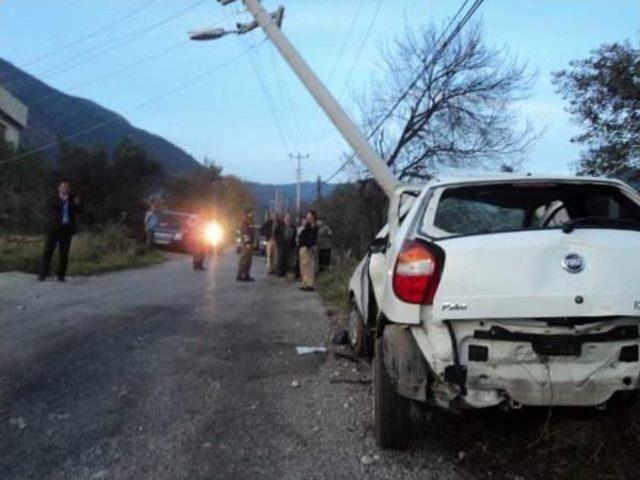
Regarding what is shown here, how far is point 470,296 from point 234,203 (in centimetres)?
8907

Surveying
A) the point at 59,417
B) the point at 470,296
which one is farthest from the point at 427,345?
the point at 59,417

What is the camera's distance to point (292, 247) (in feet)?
63.7

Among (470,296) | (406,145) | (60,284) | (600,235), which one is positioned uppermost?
(406,145)

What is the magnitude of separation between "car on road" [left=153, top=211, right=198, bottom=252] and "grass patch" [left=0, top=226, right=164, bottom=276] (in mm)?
2783

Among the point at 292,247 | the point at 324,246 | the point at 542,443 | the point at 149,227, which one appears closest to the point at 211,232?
the point at 149,227

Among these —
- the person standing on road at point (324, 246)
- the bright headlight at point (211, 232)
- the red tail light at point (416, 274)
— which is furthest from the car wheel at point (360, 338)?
the bright headlight at point (211, 232)

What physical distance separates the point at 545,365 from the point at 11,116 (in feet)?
155

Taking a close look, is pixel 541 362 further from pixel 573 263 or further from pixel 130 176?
pixel 130 176

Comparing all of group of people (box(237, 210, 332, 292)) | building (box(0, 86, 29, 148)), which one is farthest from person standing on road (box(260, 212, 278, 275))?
building (box(0, 86, 29, 148))

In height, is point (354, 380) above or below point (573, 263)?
below

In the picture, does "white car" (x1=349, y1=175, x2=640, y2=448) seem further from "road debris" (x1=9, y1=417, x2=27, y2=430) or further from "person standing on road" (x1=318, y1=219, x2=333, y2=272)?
"person standing on road" (x1=318, y1=219, x2=333, y2=272)

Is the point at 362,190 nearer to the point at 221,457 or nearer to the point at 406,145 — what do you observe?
the point at 406,145

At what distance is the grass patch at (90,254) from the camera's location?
612 inches

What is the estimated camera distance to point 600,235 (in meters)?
4.21
